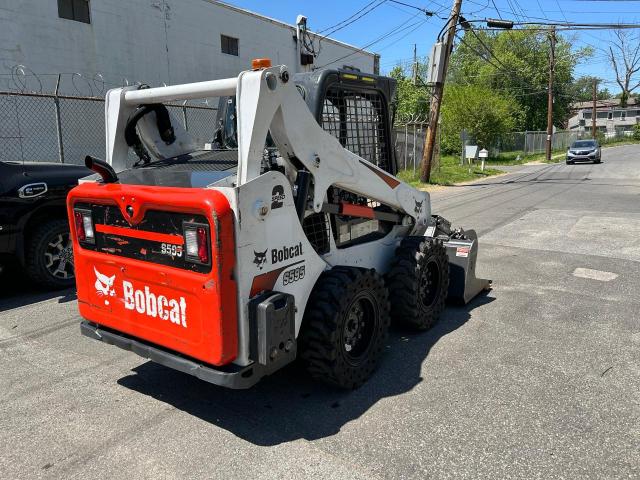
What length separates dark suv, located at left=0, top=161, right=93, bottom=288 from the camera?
5.57 m

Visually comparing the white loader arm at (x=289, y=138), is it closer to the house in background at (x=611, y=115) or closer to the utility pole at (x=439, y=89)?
the utility pole at (x=439, y=89)

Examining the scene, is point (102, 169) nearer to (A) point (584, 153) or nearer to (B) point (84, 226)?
(B) point (84, 226)

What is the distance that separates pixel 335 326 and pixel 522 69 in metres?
58.6

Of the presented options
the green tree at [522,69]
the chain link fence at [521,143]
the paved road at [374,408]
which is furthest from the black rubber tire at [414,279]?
the green tree at [522,69]

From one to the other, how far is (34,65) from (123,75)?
2597 millimetres

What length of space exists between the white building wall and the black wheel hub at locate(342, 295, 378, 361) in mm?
12135

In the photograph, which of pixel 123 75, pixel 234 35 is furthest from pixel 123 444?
pixel 234 35

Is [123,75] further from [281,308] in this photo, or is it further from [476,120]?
[476,120]

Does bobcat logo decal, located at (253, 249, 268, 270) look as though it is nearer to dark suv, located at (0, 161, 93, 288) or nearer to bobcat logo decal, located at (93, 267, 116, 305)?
bobcat logo decal, located at (93, 267, 116, 305)

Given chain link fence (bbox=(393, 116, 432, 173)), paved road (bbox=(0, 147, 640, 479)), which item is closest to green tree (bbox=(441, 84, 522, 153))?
chain link fence (bbox=(393, 116, 432, 173))

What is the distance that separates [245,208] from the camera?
2770mm

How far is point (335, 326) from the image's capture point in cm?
326

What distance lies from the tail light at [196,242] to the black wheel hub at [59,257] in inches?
154

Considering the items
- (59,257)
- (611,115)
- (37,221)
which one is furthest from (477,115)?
(611,115)
